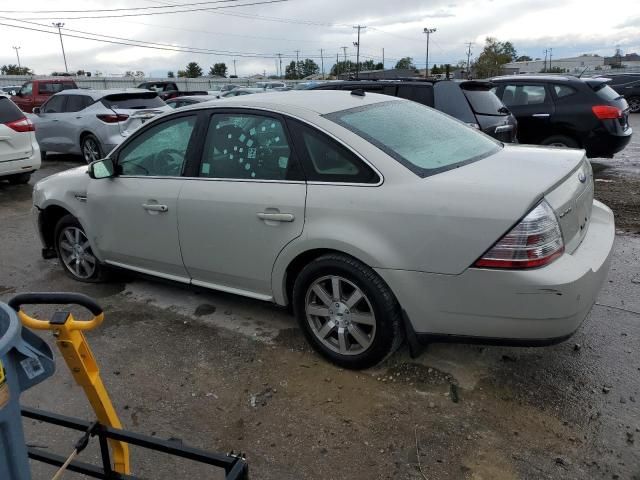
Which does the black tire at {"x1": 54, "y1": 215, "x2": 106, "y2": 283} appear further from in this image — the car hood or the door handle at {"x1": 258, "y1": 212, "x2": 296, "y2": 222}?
the door handle at {"x1": 258, "y1": 212, "x2": 296, "y2": 222}

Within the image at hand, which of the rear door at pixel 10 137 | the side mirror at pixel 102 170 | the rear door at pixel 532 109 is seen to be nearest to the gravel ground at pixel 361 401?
the side mirror at pixel 102 170

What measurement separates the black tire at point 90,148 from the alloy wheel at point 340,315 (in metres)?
8.97

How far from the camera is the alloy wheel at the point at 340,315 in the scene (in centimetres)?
309

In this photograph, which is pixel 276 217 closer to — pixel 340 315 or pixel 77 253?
pixel 340 315

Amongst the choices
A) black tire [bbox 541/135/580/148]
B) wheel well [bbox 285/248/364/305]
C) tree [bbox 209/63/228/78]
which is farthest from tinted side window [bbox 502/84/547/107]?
tree [bbox 209/63/228/78]

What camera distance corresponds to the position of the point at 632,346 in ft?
11.2

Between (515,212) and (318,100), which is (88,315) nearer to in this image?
(318,100)

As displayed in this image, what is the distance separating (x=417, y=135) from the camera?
11.2ft

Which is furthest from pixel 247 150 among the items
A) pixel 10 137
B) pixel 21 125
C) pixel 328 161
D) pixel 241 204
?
pixel 21 125

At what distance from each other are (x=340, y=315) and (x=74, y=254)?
2.81 meters

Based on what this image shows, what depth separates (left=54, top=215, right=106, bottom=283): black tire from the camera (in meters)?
4.66

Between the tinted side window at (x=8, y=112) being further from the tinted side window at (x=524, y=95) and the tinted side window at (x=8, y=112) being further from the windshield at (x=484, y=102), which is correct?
the tinted side window at (x=524, y=95)

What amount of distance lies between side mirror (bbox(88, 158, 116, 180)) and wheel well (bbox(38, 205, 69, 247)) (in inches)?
33.1

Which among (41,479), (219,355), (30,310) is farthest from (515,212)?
(30,310)
